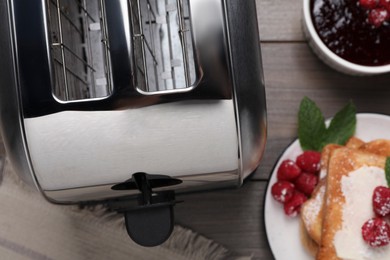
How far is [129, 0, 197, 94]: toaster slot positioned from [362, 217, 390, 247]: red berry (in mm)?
318

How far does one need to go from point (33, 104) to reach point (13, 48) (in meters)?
0.06

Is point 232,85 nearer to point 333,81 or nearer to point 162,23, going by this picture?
point 162,23

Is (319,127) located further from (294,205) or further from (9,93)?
(9,93)

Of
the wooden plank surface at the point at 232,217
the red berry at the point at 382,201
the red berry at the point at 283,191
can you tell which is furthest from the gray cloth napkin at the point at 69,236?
the red berry at the point at 382,201

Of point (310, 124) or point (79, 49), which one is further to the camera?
point (310, 124)

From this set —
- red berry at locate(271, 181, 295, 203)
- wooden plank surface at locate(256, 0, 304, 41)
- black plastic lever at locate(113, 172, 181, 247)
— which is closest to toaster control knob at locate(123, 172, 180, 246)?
black plastic lever at locate(113, 172, 181, 247)

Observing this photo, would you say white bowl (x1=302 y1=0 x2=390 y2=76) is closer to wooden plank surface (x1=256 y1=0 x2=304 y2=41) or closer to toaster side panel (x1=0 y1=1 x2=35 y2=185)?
wooden plank surface (x1=256 y1=0 x2=304 y2=41)

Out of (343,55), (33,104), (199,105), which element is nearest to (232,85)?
(199,105)

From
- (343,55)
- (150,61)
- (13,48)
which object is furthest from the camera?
(343,55)

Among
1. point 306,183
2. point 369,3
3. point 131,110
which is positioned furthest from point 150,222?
point 369,3

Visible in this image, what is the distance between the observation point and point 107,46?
0.57 m

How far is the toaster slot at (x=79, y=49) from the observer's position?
574 mm

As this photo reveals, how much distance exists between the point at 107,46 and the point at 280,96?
35 cm

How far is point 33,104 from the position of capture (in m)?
0.54
